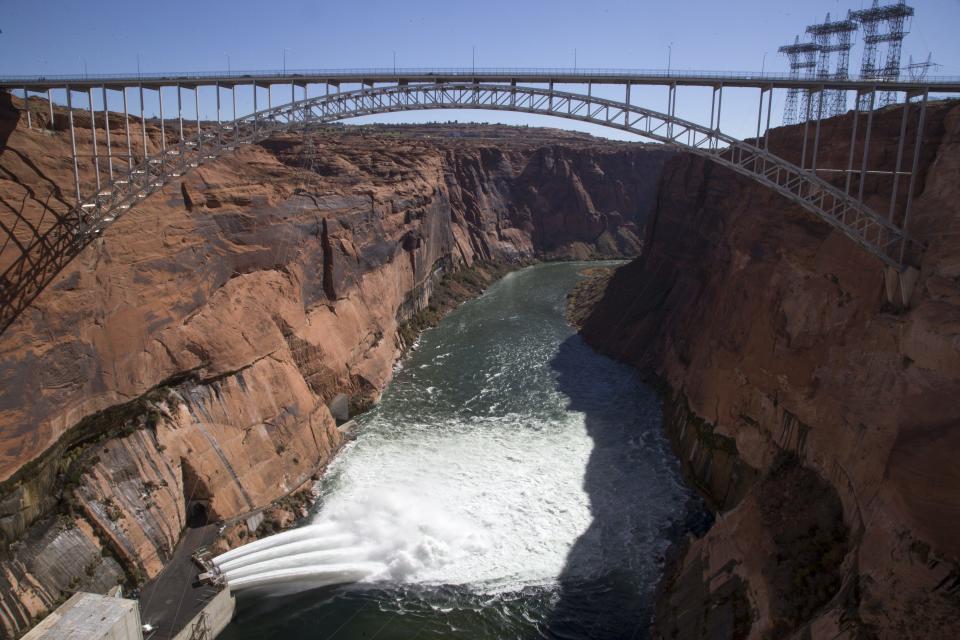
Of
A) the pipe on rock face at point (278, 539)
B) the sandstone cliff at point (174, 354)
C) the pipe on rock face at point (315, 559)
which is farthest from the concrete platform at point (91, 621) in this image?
the pipe on rock face at point (315, 559)

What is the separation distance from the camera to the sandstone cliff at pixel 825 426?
43.9ft

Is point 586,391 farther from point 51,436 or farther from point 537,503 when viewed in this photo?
point 51,436

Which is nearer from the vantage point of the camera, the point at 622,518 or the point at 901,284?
the point at 901,284

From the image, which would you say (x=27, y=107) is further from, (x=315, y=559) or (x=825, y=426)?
(x=825, y=426)

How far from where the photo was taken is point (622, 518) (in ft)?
80.0

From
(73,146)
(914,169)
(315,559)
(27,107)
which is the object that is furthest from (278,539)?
(914,169)

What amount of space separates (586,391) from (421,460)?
38.7ft

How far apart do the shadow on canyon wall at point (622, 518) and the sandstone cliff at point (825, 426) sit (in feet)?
3.07

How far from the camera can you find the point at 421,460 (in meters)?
28.7

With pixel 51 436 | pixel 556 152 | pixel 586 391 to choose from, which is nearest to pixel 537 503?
pixel 586 391

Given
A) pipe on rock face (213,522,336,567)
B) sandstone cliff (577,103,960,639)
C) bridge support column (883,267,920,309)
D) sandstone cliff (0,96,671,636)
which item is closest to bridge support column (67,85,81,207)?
sandstone cliff (0,96,671,636)

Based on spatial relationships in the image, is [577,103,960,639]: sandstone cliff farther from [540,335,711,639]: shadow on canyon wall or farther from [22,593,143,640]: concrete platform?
[22,593,143,640]: concrete platform

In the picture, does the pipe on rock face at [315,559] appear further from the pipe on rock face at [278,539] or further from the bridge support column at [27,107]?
the bridge support column at [27,107]

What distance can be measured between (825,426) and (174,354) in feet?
65.5
